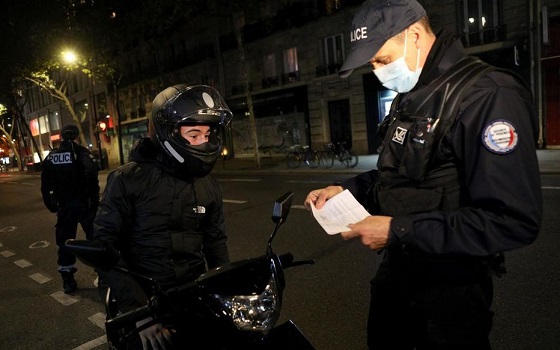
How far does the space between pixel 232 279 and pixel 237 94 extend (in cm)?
2707

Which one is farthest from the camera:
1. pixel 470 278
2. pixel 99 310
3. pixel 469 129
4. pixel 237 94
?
pixel 237 94

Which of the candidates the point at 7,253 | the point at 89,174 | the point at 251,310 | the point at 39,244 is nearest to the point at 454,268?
the point at 251,310

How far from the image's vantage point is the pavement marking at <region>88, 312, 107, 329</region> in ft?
13.7

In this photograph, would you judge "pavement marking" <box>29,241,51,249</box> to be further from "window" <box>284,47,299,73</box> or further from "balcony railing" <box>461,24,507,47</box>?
"window" <box>284,47,299,73</box>

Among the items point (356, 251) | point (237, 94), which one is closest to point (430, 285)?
point (356, 251)

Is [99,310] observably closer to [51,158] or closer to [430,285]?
[51,158]

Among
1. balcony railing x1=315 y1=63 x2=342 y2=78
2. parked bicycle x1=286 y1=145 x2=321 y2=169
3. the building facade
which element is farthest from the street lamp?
parked bicycle x1=286 y1=145 x2=321 y2=169

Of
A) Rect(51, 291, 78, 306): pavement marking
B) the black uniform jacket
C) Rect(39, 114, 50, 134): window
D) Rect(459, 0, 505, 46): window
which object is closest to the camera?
the black uniform jacket

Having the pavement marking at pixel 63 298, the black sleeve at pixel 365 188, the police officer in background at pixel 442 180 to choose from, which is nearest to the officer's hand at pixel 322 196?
the black sleeve at pixel 365 188

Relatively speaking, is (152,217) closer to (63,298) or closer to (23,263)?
(63,298)

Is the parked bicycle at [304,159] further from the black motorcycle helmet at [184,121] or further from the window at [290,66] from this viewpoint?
the black motorcycle helmet at [184,121]

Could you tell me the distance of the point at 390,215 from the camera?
5.59ft

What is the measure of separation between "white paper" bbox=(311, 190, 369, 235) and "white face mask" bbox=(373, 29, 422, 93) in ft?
1.71

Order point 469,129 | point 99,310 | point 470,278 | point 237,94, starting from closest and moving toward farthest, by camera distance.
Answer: point 469,129 → point 470,278 → point 99,310 → point 237,94
